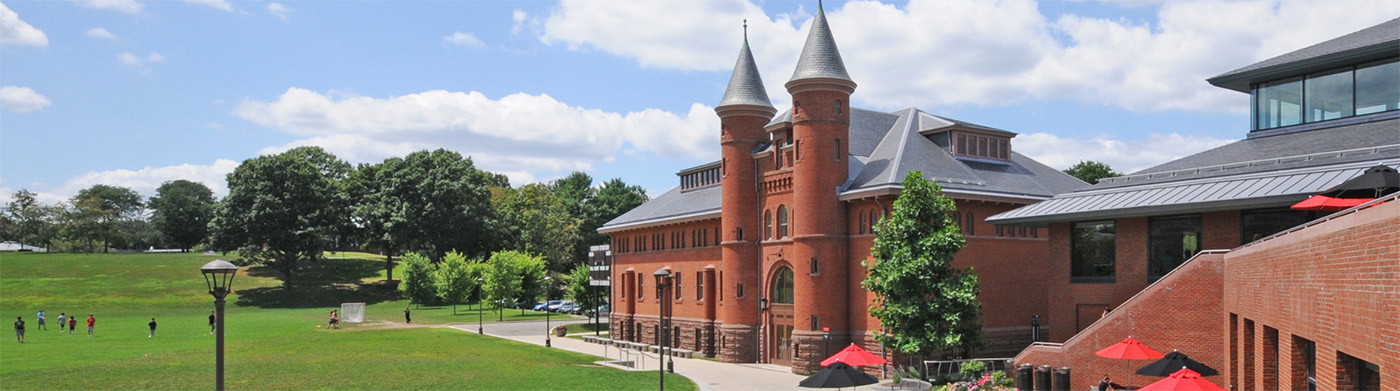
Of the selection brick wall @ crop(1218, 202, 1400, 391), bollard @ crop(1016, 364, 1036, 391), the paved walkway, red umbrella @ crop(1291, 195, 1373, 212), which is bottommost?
the paved walkway

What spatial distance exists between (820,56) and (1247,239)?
64.7ft

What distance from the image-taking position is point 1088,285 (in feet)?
110

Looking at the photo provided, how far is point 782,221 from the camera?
46.3m

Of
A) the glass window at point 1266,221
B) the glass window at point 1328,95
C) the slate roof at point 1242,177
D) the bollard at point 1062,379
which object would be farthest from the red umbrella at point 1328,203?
the glass window at point 1328,95

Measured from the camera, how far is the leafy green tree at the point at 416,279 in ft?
277

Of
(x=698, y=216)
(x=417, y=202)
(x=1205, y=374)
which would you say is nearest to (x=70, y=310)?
(x=417, y=202)

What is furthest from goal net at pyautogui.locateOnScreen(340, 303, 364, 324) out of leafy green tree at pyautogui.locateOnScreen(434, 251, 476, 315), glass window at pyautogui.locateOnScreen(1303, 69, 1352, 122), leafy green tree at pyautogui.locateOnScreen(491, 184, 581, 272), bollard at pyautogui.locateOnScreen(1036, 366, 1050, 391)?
glass window at pyautogui.locateOnScreen(1303, 69, 1352, 122)

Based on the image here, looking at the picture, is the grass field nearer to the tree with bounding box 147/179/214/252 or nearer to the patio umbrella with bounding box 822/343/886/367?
the patio umbrella with bounding box 822/343/886/367

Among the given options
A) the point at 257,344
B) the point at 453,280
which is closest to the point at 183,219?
the point at 453,280

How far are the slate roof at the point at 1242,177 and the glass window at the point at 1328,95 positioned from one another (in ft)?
2.32

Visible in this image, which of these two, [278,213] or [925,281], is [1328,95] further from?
[278,213]

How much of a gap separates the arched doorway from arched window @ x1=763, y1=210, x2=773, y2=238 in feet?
6.22

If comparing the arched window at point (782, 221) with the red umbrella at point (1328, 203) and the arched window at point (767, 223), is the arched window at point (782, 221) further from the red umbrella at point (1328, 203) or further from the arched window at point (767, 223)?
the red umbrella at point (1328, 203)

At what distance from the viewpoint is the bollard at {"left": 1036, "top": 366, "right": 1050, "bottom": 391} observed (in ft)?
96.8
